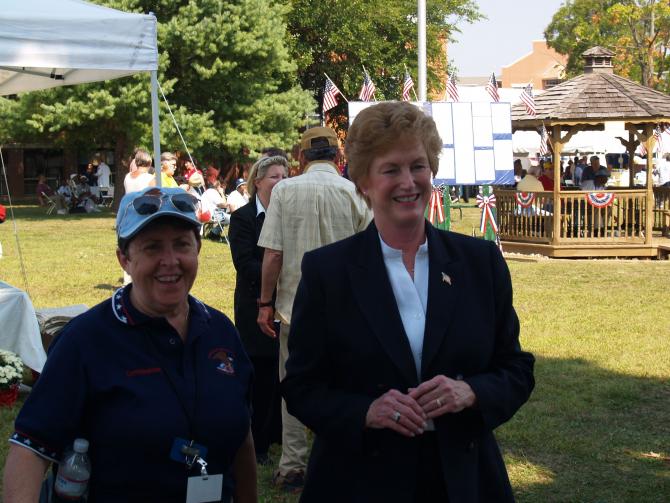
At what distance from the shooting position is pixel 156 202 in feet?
8.34

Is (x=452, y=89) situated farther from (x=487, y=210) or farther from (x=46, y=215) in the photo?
(x=46, y=215)

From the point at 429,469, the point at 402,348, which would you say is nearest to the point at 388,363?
the point at 402,348

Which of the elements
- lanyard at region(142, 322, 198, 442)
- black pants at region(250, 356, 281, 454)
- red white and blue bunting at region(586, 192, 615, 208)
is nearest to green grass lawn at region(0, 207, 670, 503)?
black pants at region(250, 356, 281, 454)

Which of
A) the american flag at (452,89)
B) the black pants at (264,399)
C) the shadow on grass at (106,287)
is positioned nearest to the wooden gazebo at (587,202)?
the american flag at (452,89)

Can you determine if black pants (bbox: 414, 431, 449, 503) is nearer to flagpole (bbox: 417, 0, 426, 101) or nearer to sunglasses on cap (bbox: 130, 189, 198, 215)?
sunglasses on cap (bbox: 130, 189, 198, 215)

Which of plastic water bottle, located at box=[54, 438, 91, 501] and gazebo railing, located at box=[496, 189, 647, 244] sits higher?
plastic water bottle, located at box=[54, 438, 91, 501]

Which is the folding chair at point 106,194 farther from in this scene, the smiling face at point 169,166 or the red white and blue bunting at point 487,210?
the red white and blue bunting at point 487,210

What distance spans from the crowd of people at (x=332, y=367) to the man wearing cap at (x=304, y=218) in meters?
2.32

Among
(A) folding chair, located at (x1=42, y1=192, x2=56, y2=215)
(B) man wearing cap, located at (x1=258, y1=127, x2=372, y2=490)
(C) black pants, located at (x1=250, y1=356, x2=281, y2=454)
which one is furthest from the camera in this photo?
(A) folding chair, located at (x1=42, y1=192, x2=56, y2=215)

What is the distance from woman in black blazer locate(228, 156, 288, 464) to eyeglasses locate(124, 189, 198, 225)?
3.11m

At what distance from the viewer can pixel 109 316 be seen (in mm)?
2475

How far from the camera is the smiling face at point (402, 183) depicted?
2658 mm

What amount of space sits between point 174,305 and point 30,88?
839 centimetres

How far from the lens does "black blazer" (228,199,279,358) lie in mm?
5754
